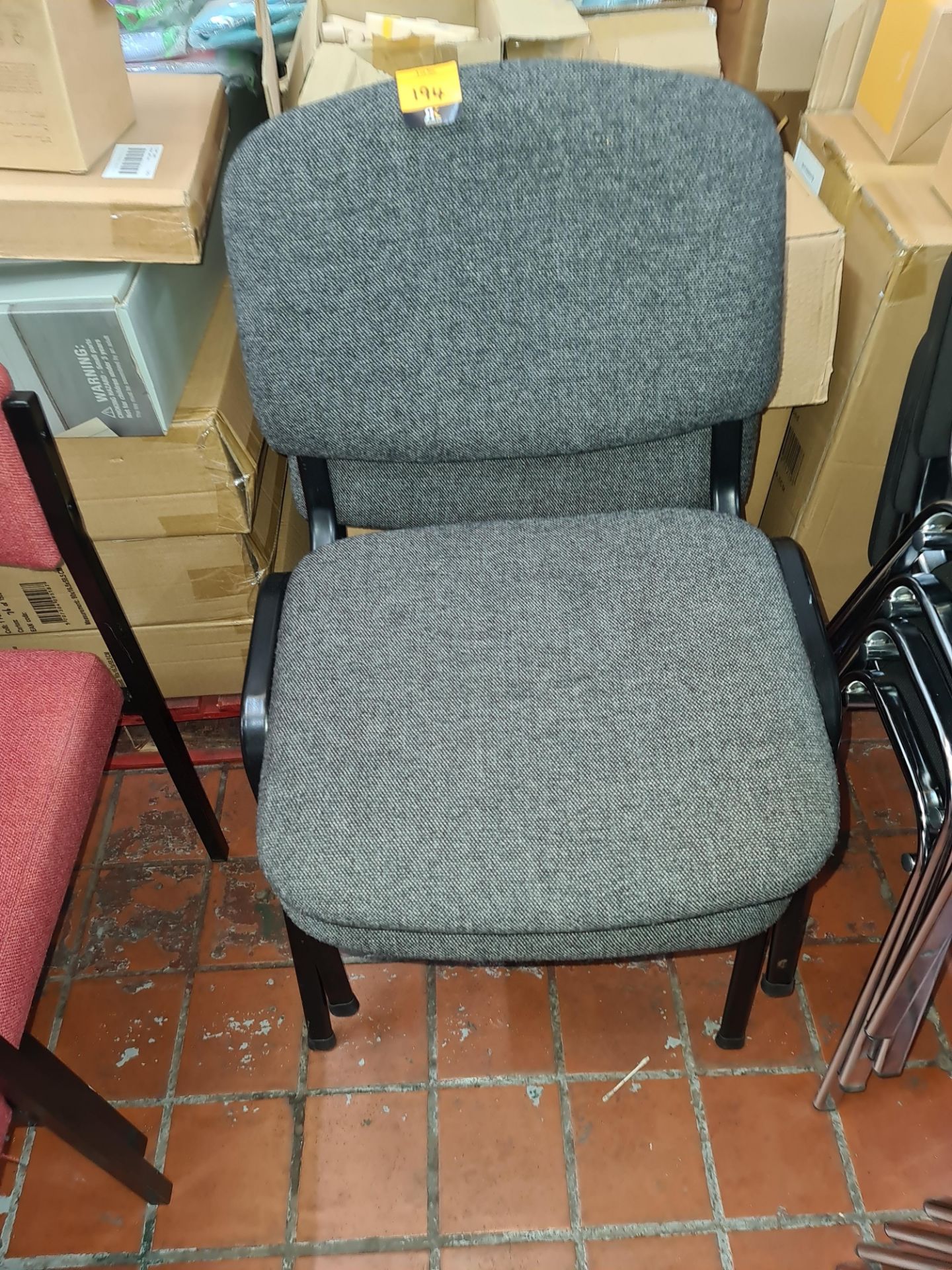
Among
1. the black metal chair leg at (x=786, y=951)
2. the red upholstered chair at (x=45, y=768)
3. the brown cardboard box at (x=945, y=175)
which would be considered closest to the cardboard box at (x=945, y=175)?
the brown cardboard box at (x=945, y=175)

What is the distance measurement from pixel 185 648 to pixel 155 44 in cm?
90

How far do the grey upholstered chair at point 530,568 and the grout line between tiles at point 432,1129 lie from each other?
28 centimetres

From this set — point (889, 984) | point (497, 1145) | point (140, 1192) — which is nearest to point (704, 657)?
point (889, 984)

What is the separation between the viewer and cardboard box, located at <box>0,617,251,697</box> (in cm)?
146

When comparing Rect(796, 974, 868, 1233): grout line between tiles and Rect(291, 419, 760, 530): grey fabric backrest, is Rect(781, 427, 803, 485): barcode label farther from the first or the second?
Rect(796, 974, 868, 1233): grout line between tiles

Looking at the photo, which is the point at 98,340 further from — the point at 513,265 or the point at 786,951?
the point at 786,951

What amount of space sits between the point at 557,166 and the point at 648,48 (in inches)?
24.7

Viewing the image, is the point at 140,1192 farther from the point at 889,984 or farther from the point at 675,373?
the point at 675,373

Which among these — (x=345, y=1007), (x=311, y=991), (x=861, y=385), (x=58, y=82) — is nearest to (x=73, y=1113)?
(x=311, y=991)

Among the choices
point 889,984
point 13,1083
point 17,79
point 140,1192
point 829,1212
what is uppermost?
point 17,79

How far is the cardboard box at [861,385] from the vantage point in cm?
113

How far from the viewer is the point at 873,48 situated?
1243mm

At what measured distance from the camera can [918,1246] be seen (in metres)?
1.03

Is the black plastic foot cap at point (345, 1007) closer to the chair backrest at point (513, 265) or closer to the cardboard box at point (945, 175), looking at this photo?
the chair backrest at point (513, 265)
